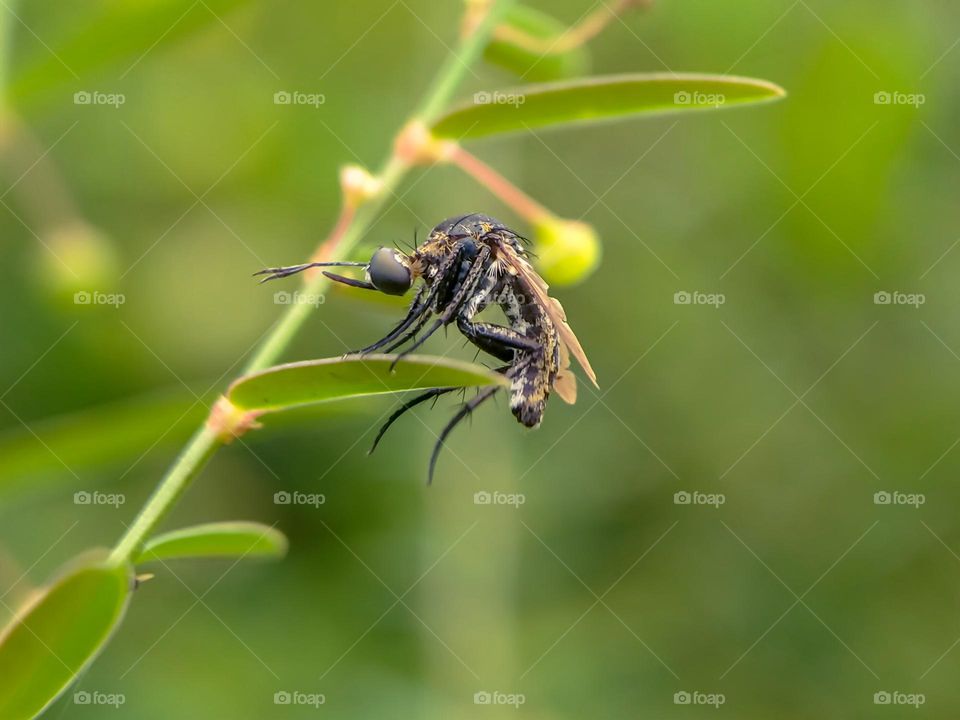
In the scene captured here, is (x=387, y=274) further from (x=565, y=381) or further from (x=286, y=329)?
(x=565, y=381)

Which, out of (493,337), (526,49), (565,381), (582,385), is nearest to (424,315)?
(493,337)

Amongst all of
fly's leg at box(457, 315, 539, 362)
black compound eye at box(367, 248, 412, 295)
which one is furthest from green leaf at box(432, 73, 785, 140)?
fly's leg at box(457, 315, 539, 362)

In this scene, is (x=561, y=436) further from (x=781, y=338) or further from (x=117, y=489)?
(x=117, y=489)

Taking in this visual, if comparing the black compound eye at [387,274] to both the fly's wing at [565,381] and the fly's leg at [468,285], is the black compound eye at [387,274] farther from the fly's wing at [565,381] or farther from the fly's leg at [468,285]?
the fly's wing at [565,381]

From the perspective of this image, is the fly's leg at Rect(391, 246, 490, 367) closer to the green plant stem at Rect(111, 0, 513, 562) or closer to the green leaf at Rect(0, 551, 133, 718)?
the green plant stem at Rect(111, 0, 513, 562)

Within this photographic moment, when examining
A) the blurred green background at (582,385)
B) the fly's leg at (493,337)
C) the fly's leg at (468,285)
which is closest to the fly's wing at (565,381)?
the fly's leg at (493,337)

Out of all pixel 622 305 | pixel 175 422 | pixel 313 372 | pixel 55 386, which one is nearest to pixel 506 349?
pixel 175 422
